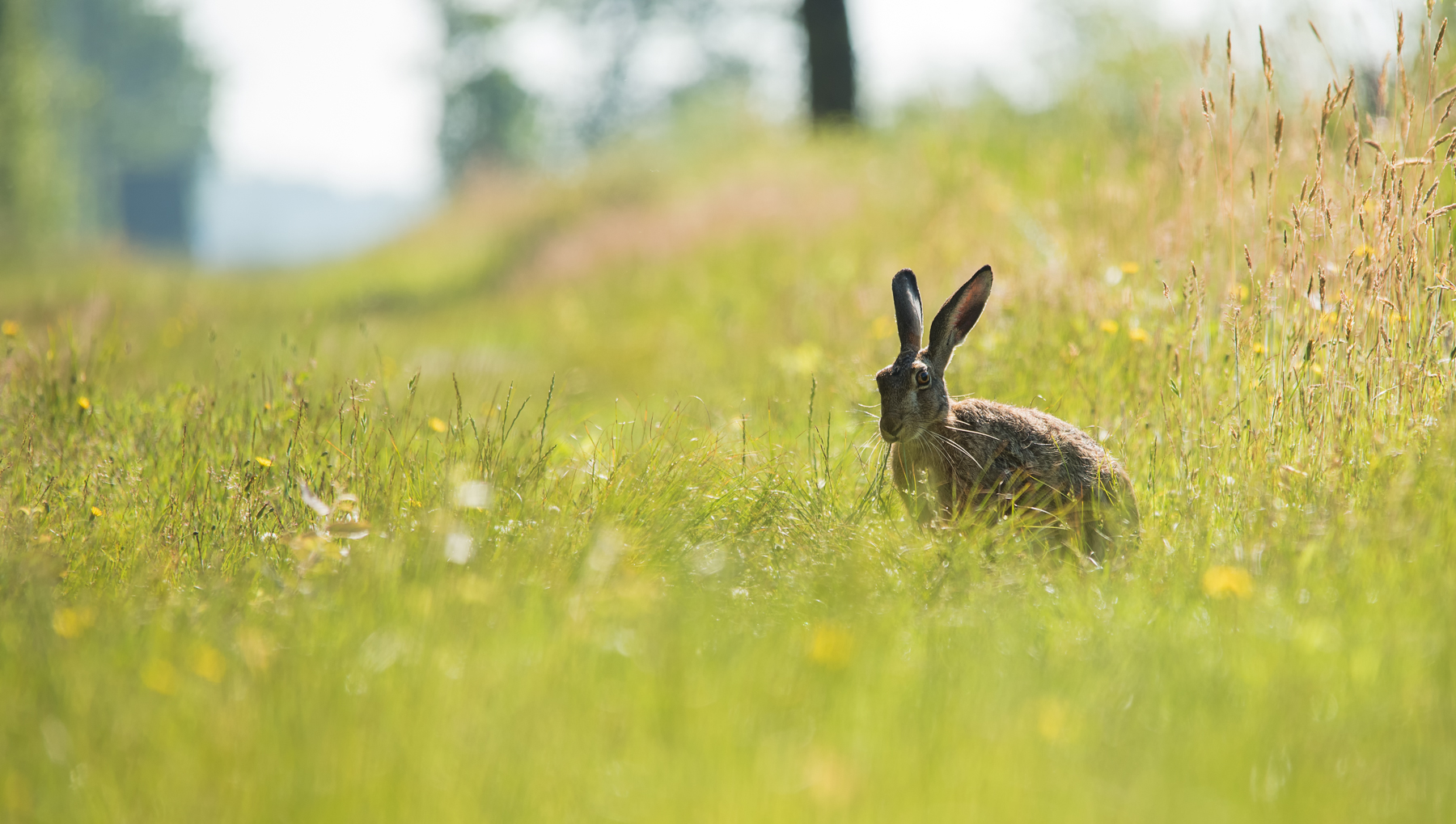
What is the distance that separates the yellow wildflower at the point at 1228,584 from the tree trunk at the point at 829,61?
13773 millimetres

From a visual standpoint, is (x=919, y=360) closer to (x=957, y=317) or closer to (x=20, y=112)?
(x=957, y=317)

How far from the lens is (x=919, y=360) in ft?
12.5

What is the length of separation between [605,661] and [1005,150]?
9.21 metres

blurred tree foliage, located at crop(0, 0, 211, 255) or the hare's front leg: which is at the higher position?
blurred tree foliage, located at crop(0, 0, 211, 255)

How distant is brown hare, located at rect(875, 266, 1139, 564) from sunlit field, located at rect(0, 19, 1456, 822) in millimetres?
158

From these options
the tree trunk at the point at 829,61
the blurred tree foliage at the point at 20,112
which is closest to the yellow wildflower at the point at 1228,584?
the tree trunk at the point at 829,61

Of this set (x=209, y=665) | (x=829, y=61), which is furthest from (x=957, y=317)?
(x=829, y=61)

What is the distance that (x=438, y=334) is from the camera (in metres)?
11.0

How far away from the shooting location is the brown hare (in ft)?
11.5

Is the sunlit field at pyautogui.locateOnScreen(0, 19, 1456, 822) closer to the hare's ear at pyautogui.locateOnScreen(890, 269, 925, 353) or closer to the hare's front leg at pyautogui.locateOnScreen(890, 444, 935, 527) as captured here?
the hare's front leg at pyautogui.locateOnScreen(890, 444, 935, 527)

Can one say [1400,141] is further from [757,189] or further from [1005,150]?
[757,189]

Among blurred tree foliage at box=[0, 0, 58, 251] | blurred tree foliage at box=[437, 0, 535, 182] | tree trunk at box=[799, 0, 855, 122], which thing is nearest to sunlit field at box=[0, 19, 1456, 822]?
tree trunk at box=[799, 0, 855, 122]

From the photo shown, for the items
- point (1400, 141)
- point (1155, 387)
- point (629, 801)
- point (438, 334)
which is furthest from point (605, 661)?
point (438, 334)

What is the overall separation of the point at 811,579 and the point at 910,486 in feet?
2.52
